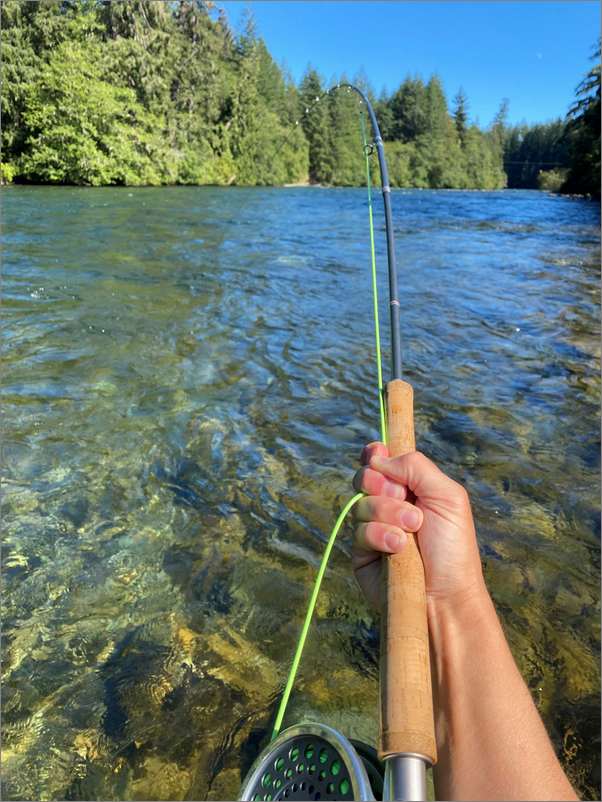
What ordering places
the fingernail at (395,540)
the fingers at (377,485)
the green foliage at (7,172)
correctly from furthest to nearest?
the green foliage at (7,172) → the fingers at (377,485) → the fingernail at (395,540)

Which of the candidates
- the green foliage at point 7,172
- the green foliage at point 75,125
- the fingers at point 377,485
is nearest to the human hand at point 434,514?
the fingers at point 377,485

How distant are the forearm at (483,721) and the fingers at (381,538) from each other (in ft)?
1.02

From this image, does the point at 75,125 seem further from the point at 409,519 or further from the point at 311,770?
the point at 311,770

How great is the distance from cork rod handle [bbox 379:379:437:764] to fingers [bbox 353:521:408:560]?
19 mm

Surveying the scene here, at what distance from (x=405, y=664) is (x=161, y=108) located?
41.7m

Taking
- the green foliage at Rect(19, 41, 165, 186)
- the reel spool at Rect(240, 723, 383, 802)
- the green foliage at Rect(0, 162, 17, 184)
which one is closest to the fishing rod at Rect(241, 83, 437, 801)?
the reel spool at Rect(240, 723, 383, 802)

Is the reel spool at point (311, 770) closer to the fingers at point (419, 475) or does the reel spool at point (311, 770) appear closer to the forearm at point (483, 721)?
the forearm at point (483, 721)

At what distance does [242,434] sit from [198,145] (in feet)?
142

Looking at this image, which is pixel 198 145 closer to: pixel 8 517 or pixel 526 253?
pixel 526 253

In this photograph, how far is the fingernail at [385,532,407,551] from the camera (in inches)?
55.6

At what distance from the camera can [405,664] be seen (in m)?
1.13

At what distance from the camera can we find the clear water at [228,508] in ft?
6.30

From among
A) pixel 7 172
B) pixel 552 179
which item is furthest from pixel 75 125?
pixel 552 179

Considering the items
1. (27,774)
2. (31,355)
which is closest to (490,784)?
(27,774)
